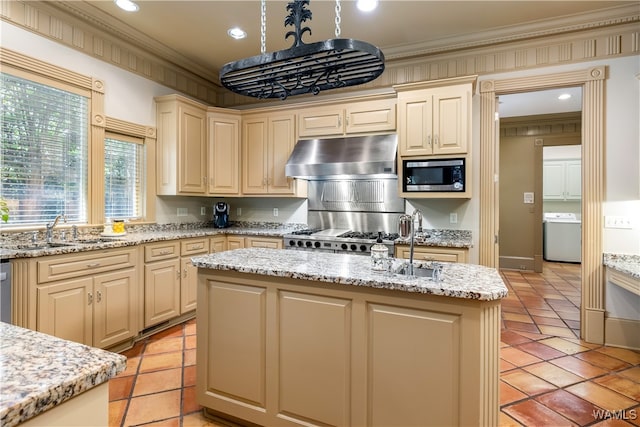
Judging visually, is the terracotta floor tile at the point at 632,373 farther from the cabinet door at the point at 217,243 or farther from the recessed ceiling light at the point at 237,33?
the recessed ceiling light at the point at 237,33

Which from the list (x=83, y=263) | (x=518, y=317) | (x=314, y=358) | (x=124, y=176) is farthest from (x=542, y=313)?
(x=124, y=176)

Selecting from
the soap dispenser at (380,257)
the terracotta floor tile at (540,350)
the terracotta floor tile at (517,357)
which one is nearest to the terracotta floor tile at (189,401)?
the soap dispenser at (380,257)

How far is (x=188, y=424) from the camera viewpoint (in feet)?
6.50

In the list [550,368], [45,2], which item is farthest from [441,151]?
[45,2]

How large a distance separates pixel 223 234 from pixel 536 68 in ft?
12.7

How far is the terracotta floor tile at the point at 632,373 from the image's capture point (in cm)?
250

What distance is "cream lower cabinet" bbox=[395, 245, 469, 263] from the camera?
316 cm

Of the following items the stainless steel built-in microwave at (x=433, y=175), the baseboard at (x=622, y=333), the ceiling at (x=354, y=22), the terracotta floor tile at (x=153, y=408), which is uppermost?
the ceiling at (x=354, y=22)

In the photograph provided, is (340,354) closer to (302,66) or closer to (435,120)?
(302,66)

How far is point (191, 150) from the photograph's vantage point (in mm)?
4082

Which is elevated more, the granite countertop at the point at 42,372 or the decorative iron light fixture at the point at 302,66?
the decorative iron light fixture at the point at 302,66

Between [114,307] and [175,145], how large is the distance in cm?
190

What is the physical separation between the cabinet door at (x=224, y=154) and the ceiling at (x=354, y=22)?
874 mm

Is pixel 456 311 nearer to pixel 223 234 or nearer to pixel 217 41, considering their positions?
pixel 223 234
